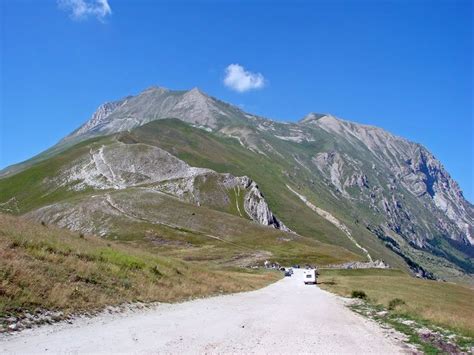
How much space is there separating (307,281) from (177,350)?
2299 inches

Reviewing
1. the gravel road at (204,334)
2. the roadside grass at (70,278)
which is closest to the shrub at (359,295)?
the roadside grass at (70,278)

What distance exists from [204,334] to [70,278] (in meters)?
8.51

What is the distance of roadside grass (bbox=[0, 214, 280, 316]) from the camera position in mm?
19844

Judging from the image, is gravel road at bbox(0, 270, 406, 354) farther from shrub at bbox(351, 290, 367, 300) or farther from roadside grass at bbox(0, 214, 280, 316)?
shrub at bbox(351, 290, 367, 300)

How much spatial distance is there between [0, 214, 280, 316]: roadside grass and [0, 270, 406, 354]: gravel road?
166 cm

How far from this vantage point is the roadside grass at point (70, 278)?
1984 cm

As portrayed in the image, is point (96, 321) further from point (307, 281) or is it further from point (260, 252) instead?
point (260, 252)

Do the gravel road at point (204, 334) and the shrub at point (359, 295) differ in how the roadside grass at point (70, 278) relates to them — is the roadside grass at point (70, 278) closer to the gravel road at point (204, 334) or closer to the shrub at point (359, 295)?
the gravel road at point (204, 334)

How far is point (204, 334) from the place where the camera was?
19.6 meters

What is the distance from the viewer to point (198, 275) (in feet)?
144

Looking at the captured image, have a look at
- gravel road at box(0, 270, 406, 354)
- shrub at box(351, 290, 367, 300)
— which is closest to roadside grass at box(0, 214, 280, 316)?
gravel road at box(0, 270, 406, 354)

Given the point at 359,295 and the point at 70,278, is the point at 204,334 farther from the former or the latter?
the point at 359,295

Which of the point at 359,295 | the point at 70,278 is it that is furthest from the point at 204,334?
the point at 359,295

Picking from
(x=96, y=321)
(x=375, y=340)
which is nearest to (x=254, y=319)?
(x=375, y=340)
